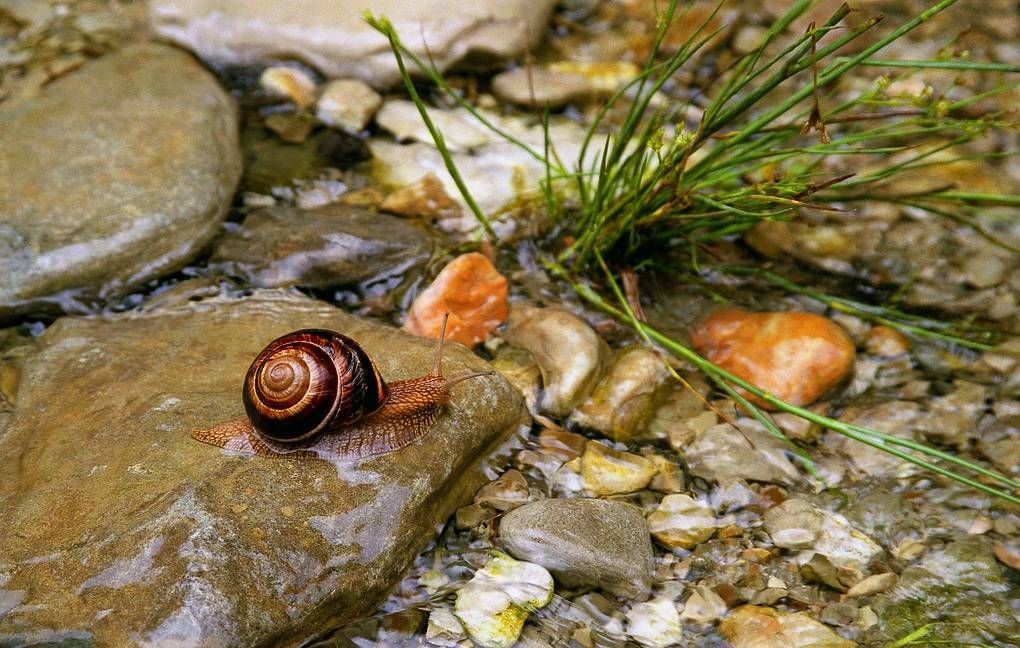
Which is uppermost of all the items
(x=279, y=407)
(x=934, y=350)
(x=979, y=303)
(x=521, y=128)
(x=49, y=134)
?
(x=979, y=303)

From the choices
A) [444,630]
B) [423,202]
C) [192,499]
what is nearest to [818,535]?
[444,630]

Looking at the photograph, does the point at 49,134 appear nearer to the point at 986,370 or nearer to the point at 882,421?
the point at 882,421

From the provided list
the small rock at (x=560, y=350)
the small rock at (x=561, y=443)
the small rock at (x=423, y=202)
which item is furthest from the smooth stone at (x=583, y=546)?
the small rock at (x=423, y=202)

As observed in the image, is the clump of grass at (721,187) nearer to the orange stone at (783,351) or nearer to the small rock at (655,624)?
the orange stone at (783,351)

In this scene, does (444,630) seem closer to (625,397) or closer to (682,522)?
(682,522)

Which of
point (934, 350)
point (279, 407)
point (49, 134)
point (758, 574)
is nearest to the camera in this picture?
point (279, 407)

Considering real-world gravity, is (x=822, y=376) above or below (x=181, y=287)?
above

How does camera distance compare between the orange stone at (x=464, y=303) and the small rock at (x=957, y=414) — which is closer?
the small rock at (x=957, y=414)

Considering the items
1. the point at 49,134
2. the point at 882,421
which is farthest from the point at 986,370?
the point at 49,134
